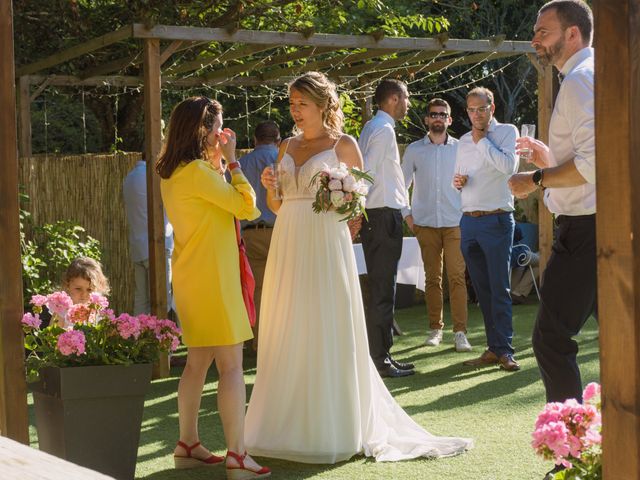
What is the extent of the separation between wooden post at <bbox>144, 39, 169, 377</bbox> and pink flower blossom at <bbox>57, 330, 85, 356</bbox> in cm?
359

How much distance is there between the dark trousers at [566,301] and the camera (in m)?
4.96

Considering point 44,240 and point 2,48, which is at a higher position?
point 2,48

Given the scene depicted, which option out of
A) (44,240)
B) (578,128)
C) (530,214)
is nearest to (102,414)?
(578,128)

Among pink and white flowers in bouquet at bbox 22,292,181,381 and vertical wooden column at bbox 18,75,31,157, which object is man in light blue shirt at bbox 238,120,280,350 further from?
pink and white flowers in bouquet at bbox 22,292,181,381

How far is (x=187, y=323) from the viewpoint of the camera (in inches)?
224

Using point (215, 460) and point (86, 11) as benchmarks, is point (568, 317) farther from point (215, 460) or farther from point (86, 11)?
point (86, 11)

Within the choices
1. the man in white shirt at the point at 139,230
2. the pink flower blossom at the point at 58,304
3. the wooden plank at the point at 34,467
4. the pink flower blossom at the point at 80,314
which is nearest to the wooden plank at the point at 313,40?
the man in white shirt at the point at 139,230

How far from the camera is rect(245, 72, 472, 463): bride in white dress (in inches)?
236

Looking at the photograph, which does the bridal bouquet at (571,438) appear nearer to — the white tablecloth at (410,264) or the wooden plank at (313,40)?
the wooden plank at (313,40)

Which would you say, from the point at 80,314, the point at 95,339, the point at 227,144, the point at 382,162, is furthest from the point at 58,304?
the point at 382,162

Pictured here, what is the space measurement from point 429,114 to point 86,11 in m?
5.42

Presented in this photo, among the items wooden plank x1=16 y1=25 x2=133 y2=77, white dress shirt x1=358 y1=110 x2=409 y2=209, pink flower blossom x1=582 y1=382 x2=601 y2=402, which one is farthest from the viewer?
wooden plank x1=16 y1=25 x2=133 y2=77

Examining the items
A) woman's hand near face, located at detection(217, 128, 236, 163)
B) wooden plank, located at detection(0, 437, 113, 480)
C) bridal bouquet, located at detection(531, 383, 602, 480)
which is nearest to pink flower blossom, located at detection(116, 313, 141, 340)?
woman's hand near face, located at detection(217, 128, 236, 163)

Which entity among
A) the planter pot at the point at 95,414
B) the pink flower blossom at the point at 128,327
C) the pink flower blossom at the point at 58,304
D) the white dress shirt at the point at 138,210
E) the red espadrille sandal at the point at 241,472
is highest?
the white dress shirt at the point at 138,210
